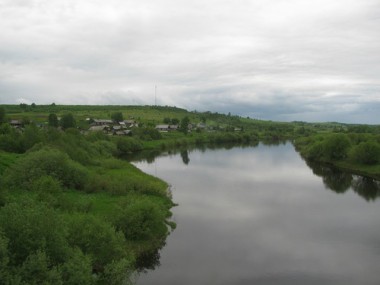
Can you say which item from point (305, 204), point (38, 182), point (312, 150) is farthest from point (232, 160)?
point (38, 182)

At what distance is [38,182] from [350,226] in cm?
3112

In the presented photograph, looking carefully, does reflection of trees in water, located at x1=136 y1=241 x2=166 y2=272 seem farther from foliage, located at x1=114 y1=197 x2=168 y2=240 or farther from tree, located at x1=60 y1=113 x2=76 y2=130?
tree, located at x1=60 y1=113 x2=76 y2=130

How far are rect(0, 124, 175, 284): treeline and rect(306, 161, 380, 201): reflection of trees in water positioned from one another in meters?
29.1

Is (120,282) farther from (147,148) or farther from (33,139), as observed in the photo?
(147,148)

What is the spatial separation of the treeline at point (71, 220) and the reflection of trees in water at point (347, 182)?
1146 inches

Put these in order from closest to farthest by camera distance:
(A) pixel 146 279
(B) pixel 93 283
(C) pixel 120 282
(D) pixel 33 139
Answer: (B) pixel 93 283, (C) pixel 120 282, (A) pixel 146 279, (D) pixel 33 139

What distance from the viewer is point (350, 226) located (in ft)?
125

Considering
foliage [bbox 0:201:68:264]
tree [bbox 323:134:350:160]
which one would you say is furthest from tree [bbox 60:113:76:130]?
foliage [bbox 0:201:68:264]

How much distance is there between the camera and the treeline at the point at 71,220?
1680 cm

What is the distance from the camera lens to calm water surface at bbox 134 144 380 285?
88.7 feet

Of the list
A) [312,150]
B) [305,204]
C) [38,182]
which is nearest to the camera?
[38,182]

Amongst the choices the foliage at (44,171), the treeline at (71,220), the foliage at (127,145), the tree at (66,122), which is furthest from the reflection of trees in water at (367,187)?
the tree at (66,122)

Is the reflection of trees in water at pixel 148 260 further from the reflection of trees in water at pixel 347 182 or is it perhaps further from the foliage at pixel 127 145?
the foliage at pixel 127 145

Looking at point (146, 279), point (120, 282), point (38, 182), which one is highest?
point (38, 182)
